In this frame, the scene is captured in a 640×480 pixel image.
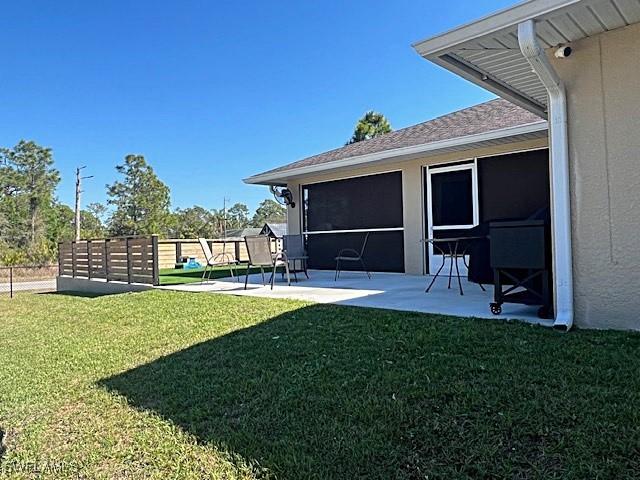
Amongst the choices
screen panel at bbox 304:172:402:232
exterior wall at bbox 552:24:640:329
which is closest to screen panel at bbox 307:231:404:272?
screen panel at bbox 304:172:402:232

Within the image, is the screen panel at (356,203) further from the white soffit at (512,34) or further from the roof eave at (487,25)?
the roof eave at (487,25)

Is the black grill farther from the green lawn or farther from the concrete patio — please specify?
the green lawn

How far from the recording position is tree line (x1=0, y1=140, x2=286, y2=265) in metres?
28.8

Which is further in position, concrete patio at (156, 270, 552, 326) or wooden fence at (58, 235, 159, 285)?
wooden fence at (58, 235, 159, 285)

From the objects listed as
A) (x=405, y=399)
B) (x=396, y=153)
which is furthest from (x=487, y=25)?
(x=396, y=153)

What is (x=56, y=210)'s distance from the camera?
3331 cm

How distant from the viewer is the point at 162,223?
35938 mm

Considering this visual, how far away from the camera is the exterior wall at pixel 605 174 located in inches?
133

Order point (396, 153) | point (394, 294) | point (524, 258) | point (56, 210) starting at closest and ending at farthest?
point (524, 258)
point (394, 294)
point (396, 153)
point (56, 210)

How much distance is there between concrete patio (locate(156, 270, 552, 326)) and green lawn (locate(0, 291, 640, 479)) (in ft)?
1.51

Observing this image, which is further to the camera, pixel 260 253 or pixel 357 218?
pixel 357 218

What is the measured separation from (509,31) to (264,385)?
3081mm

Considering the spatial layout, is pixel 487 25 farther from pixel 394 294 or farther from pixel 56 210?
pixel 56 210

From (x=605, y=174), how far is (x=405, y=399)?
7.84 ft
